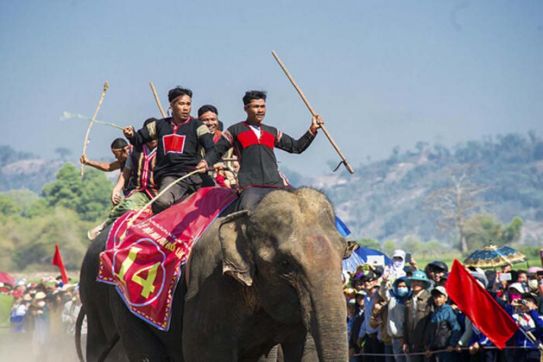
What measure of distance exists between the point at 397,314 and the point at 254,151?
684cm

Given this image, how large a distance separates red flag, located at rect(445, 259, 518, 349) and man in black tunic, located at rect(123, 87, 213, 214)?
4.49 metres

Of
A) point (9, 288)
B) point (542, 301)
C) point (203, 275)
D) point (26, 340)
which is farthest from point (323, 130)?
point (9, 288)

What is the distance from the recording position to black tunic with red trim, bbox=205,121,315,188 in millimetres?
10508

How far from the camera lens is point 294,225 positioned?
8.99m

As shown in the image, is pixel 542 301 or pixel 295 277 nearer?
pixel 295 277

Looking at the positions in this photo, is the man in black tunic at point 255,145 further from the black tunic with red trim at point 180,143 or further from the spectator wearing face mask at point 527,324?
the spectator wearing face mask at point 527,324

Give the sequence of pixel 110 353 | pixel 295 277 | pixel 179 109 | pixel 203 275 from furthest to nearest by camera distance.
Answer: pixel 110 353 → pixel 179 109 → pixel 203 275 → pixel 295 277

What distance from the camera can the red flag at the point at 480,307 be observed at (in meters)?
14.2

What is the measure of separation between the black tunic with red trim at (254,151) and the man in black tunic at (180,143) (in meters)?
0.76

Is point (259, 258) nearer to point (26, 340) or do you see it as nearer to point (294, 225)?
point (294, 225)

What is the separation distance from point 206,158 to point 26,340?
21601 millimetres

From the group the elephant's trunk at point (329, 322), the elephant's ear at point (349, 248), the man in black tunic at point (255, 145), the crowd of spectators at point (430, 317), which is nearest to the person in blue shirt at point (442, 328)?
the crowd of spectators at point (430, 317)

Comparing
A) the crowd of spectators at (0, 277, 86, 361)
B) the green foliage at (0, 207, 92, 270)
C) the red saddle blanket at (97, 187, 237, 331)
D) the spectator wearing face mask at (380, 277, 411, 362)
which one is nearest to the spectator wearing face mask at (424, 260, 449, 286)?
the spectator wearing face mask at (380, 277, 411, 362)

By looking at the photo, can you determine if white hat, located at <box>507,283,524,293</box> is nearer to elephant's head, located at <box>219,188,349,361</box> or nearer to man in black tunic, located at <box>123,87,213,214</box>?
man in black tunic, located at <box>123,87,213,214</box>
